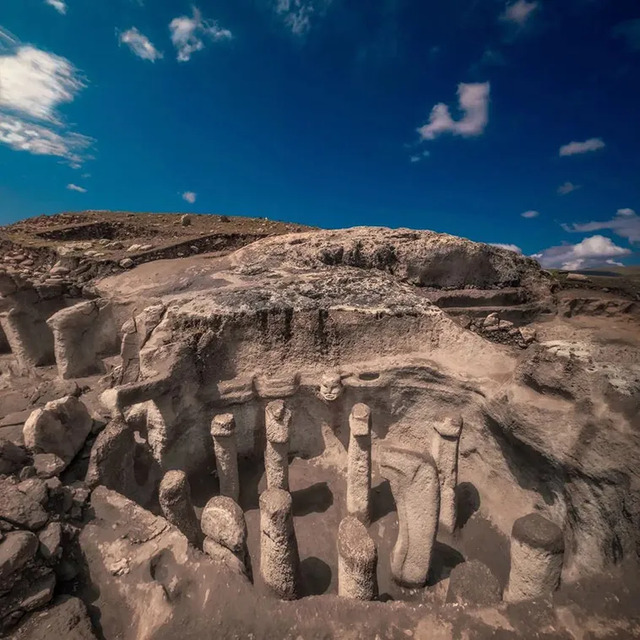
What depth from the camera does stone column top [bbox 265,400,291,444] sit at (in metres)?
6.30

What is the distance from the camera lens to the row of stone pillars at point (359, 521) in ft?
13.9

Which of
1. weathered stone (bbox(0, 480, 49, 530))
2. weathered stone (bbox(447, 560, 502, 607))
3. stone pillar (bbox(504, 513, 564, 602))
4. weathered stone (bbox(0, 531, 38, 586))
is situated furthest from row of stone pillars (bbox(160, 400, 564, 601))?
weathered stone (bbox(0, 531, 38, 586))

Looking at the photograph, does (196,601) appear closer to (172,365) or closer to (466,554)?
(172,365)

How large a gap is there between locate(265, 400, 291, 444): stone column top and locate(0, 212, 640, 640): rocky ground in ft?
3.37

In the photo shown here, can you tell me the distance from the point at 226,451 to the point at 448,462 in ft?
12.1

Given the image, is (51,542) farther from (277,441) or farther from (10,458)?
(277,441)

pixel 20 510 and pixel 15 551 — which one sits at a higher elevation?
pixel 20 510

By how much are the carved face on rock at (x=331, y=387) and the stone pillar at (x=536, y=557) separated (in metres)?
3.54

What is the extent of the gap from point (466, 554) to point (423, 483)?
6.64 ft

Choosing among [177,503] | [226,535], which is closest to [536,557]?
[226,535]

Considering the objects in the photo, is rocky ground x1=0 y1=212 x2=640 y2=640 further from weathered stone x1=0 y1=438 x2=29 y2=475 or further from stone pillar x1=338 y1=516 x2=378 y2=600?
stone pillar x1=338 y1=516 x2=378 y2=600

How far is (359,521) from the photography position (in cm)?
483

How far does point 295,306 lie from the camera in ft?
25.5

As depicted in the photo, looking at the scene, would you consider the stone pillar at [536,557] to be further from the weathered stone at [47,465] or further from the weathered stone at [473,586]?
the weathered stone at [47,465]
